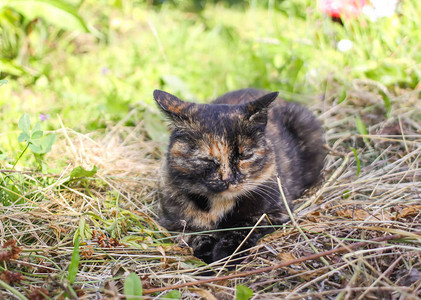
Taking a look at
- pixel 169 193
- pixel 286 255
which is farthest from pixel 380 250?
pixel 169 193

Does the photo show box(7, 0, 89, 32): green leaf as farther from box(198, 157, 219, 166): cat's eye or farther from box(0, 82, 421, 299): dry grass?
box(198, 157, 219, 166): cat's eye

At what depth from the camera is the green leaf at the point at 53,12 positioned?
327cm

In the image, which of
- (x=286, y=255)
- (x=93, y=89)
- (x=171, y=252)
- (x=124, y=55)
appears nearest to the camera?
(x=286, y=255)

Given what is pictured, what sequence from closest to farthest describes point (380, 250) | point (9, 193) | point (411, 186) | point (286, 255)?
point (380, 250) → point (286, 255) → point (9, 193) → point (411, 186)

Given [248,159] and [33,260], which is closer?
[33,260]

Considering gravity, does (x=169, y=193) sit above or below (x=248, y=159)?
below

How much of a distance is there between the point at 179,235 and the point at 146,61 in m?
3.26

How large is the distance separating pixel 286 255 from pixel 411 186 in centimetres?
115

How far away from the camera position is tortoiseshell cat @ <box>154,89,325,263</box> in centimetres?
223

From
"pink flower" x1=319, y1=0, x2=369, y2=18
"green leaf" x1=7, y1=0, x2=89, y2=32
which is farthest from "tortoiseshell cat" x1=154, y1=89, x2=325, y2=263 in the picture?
"pink flower" x1=319, y1=0, x2=369, y2=18

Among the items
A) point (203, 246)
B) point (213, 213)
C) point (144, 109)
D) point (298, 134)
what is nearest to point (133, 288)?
point (203, 246)

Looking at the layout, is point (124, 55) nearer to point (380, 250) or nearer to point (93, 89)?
point (93, 89)

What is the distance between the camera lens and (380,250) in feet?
6.36

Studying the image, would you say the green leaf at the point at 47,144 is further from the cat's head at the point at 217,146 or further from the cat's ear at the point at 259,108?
the cat's ear at the point at 259,108
